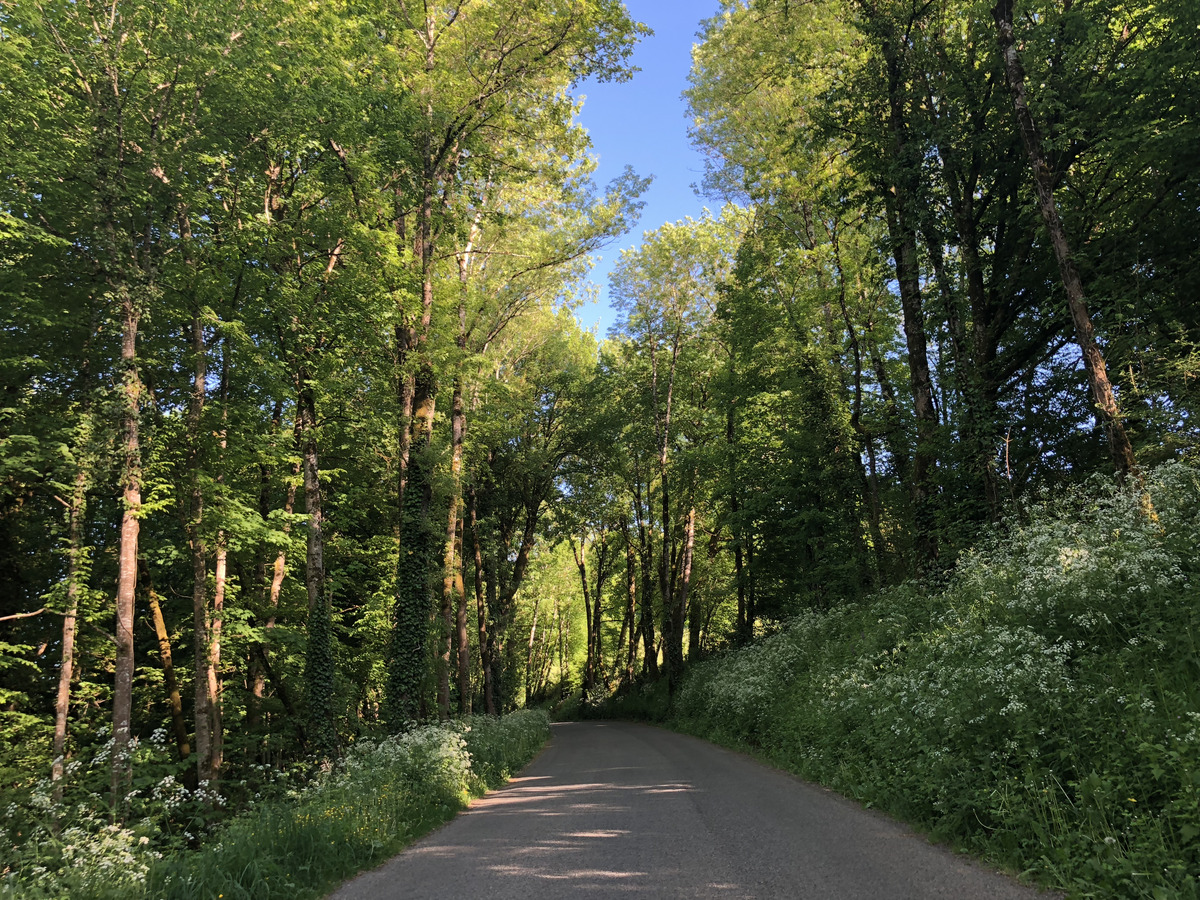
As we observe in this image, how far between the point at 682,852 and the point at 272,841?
12.4 ft

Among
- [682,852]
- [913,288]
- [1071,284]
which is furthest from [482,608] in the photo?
[1071,284]

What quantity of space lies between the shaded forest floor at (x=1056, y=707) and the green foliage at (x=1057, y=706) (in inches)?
0.7

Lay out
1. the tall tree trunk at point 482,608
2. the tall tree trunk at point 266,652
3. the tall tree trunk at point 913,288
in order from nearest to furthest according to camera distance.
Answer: the tall tree trunk at point 913,288, the tall tree trunk at point 266,652, the tall tree trunk at point 482,608

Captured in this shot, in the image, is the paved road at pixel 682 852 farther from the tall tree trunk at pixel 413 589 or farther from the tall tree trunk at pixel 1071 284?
the tall tree trunk at pixel 1071 284

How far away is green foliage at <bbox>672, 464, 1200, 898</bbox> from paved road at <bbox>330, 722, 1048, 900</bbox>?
524mm

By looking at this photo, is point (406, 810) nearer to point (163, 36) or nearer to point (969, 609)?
point (969, 609)

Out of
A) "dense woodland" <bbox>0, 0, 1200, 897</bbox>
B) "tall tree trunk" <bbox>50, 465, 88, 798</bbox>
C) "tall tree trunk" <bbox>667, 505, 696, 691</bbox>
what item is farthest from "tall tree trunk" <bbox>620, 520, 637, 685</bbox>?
"tall tree trunk" <bbox>50, 465, 88, 798</bbox>

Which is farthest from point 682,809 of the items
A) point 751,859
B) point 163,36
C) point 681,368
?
point 681,368

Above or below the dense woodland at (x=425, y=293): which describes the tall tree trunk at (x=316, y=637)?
below

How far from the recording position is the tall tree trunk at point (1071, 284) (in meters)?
8.05

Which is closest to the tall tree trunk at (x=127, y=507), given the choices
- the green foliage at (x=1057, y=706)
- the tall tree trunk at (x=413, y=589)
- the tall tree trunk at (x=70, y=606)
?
the tall tree trunk at (x=70, y=606)

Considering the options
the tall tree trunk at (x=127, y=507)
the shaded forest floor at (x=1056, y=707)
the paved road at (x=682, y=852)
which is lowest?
the paved road at (x=682, y=852)

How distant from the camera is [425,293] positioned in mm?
14695

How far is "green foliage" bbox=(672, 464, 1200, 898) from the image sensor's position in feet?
13.1
